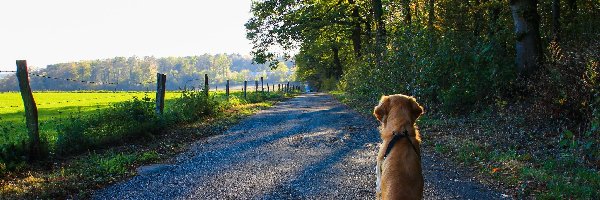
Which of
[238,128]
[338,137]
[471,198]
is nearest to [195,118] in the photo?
[238,128]

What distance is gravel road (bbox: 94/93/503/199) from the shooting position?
18.5 ft

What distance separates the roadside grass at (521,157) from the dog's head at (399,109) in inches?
75.4

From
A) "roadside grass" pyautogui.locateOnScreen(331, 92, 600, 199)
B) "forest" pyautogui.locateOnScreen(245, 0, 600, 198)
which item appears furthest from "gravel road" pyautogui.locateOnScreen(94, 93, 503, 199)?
"forest" pyautogui.locateOnScreen(245, 0, 600, 198)

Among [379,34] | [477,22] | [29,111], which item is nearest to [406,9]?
[379,34]

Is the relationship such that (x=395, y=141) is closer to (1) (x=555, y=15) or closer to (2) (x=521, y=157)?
(2) (x=521, y=157)

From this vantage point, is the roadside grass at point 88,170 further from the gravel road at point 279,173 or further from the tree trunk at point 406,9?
the tree trunk at point 406,9

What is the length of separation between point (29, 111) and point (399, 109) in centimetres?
637

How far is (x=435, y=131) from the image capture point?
34.9 ft

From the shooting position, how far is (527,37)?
38.1 ft

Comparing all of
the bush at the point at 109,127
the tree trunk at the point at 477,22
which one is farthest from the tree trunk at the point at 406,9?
the bush at the point at 109,127

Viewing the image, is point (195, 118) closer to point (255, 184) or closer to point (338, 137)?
point (338, 137)

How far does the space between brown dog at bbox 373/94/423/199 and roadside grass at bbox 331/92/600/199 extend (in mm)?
2025

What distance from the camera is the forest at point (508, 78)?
→ 643 centimetres

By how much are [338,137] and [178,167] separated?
435cm
